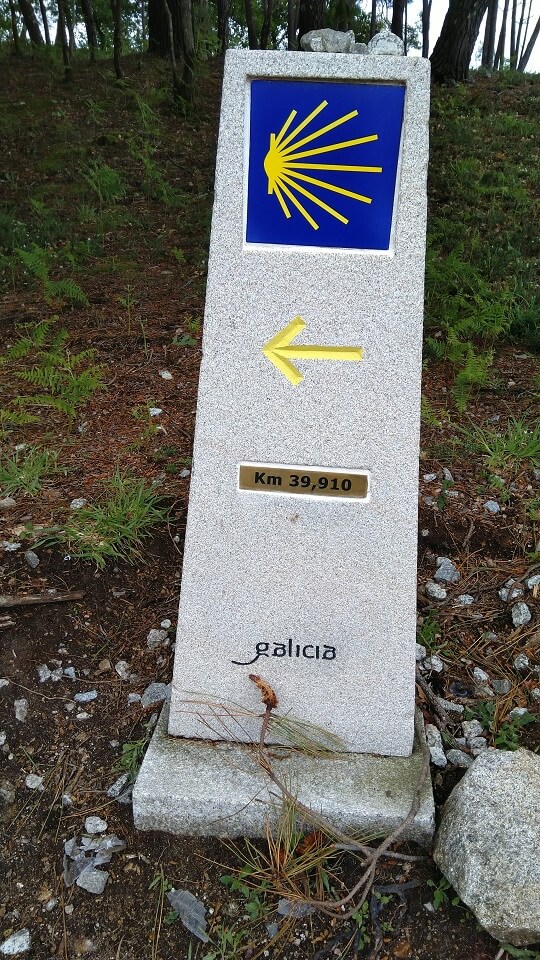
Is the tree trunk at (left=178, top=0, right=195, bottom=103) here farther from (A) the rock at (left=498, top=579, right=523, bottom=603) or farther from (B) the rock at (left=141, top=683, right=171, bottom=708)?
(B) the rock at (left=141, top=683, right=171, bottom=708)

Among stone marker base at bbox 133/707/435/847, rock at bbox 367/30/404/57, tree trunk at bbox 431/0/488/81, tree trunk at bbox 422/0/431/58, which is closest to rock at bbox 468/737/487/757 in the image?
stone marker base at bbox 133/707/435/847

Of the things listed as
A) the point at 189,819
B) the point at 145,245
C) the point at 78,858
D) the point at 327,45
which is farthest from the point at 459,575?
the point at 145,245

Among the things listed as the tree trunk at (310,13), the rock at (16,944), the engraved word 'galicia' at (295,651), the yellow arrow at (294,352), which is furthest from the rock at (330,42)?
the tree trunk at (310,13)

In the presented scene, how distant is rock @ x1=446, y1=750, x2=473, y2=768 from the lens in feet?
7.89

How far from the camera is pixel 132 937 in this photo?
202 cm

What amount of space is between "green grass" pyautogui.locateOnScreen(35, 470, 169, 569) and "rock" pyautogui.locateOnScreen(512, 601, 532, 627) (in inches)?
66.2

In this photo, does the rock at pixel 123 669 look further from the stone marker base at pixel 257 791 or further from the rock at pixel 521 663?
the rock at pixel 521 663

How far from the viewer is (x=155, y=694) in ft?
8.77

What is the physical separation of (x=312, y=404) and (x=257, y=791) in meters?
1.28

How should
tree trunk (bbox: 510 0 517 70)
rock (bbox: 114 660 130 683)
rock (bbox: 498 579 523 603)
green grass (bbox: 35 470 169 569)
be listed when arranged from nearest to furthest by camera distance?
rock (bbox: 114 660 130 683) → rock (bbox: 498 579 523 603) → green grass (bbox: 35 470 169 569) → tree trunk (bbox: 510 0 517 70)

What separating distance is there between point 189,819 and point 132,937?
356 millimetres

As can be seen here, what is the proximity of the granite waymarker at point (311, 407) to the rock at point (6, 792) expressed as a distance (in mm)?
497

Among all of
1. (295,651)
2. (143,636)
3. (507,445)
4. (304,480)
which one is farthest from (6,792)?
(507,445)

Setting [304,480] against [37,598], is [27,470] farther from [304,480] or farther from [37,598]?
[304,480]
